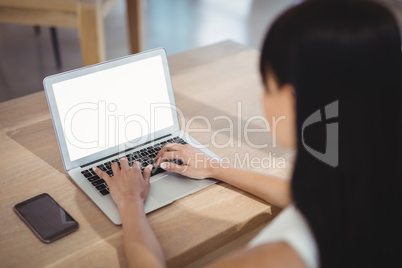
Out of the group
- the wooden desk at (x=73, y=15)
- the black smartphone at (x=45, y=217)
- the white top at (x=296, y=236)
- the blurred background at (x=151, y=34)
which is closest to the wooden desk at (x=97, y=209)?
Result: the black smartphone at (x=45, y=217)

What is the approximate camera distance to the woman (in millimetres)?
559

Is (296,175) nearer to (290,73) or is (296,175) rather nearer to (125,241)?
(290,73)

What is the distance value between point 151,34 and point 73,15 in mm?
1472

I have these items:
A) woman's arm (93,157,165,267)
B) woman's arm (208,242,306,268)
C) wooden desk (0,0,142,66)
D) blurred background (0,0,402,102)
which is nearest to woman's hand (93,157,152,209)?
woman's arm (93,157,165,267)

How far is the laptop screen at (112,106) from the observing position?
100cm

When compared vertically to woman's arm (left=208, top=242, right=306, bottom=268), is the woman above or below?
above

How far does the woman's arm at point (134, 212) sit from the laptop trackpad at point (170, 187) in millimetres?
25

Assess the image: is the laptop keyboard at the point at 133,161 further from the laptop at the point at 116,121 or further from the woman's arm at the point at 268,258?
the woman's arm at the point at 268,258

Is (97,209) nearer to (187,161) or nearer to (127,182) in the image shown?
(127,182)

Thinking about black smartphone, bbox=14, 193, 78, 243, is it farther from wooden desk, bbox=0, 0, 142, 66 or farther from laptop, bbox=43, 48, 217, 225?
wooden desk, bbox=0, 0, 142, 66

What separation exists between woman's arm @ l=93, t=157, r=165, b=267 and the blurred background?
6.49 feet

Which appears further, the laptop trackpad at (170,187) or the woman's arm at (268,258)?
the laptop trackpad at (170,187)

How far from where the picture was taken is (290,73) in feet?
1.94

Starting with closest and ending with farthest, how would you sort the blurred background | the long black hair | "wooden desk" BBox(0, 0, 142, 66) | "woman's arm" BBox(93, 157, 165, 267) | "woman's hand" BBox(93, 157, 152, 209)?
the long black hair → "woman's arm" BBox(93, 157, 165, 267) → "woman's hand" BBox(93, 157, 152, 209) → "wooden desk" BBox(0, 0, 142, 66) → the blurred background
